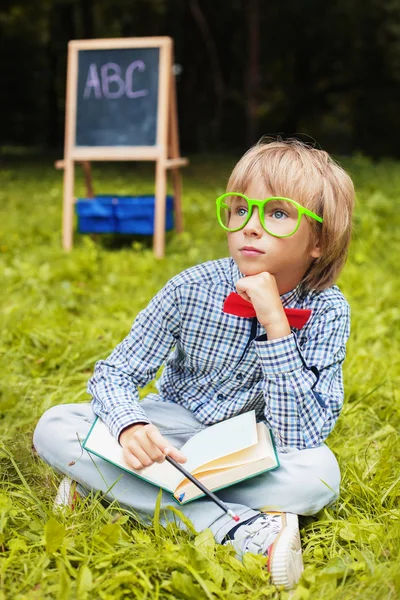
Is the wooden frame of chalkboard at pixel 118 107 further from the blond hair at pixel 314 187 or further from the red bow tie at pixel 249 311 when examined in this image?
the red bow tie at pixel 249 311

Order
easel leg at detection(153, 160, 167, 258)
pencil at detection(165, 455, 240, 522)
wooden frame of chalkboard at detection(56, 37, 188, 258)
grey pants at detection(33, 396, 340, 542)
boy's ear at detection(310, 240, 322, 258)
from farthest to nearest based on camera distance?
wooden frame of chalkboard at detection(56, 37, 188, 258)
easel leg at detection(153, 160, 167, 258)
boy's ear at detection(310, 240, 322, 258)
grey pants at detection(33, 396, 340, 542)
pencil at detection(165, 455, 240, 522)

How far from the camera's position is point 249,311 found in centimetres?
173

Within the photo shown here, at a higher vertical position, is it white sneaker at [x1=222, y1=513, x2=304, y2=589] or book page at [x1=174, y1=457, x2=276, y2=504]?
book page at [x1=174, y1=457, x2=276, y2=504]

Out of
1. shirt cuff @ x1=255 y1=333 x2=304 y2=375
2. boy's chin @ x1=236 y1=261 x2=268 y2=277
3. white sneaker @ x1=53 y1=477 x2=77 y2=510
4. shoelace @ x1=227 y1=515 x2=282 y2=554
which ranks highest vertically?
boy's chin @ x1=236 y1=261 x2=268 y2=277

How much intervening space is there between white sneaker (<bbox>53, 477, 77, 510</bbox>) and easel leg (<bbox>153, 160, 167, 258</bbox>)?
2.75 meters

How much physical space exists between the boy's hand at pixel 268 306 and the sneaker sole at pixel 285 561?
453 mm

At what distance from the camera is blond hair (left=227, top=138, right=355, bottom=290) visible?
1.74 m

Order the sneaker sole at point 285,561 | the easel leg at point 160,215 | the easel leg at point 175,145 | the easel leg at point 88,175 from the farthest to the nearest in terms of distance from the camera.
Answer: the easel leg at point 88,175 → the easel leg at point 175,145 → the easel leg at point 160,215 → the sneaker sole at point 285,561

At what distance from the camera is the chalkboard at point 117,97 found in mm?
4805

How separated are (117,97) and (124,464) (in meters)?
3.76

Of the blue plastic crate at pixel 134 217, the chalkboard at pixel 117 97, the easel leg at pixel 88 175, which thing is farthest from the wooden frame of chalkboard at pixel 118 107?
the blue plastic crate at pixel 134 217

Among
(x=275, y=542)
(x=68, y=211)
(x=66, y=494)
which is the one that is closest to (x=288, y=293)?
(x=275, y=542)

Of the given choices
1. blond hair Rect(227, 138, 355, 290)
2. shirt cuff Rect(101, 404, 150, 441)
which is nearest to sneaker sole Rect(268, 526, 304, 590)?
shirt cuff Rect(101, 404, 150, 441)

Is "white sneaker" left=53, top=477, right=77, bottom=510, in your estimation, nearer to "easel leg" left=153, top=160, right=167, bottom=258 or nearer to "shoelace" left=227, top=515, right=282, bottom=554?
"shoelace" left=227, top=515, right=282, bottom=554
